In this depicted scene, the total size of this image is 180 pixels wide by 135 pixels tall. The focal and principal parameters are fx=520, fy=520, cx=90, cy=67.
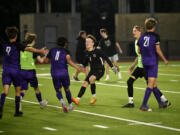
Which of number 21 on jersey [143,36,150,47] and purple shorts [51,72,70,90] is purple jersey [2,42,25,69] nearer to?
purple shorts [51,72,70,90]

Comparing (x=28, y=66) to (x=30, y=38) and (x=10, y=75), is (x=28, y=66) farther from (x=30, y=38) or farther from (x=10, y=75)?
(x=10, y=75)

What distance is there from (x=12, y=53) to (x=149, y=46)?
3250 millimetres

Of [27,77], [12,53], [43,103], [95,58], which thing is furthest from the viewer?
[95,58]

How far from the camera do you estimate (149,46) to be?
40.8ft

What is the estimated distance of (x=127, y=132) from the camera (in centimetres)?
1011

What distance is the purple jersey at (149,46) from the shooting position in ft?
40.7

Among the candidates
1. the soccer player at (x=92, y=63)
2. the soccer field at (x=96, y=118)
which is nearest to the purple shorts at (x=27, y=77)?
the soccer field at (x=96, y=118)

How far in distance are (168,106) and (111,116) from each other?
2151 millimetres

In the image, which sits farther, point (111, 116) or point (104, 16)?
point (104, 16)

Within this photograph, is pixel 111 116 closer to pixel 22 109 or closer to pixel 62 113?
pixel 62 113

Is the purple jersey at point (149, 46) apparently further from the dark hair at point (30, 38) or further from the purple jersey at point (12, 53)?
the purple jersey at point (12, 53)

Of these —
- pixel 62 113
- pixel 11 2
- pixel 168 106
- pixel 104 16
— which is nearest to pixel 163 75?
pixel 168 106

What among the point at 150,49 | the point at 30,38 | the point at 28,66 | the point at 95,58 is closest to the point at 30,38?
the point at 30,38

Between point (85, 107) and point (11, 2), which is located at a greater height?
point (11, 2)
